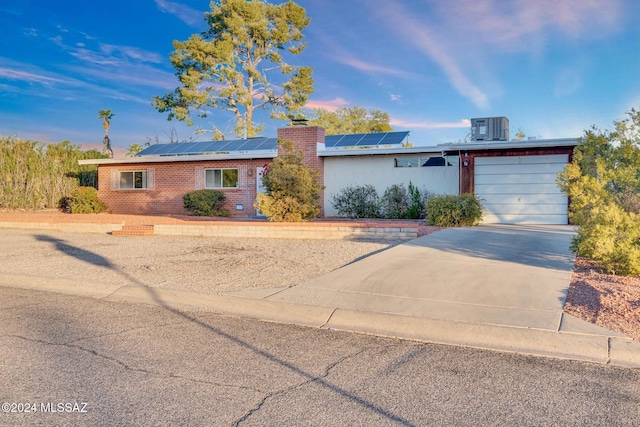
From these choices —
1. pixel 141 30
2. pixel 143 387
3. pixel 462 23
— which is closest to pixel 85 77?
pixel 141 30

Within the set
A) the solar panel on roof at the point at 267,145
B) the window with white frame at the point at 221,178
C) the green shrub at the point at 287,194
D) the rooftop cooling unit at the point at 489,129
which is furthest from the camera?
the solar panel on roof at the point at 267,145

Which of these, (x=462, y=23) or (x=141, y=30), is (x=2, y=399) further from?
(x=141, y=30)

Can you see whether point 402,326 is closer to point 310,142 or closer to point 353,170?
point 353,170

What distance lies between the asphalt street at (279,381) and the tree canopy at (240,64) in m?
32.1

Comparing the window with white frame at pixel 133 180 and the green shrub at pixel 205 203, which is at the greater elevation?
the window with white frame at pixel 133 180

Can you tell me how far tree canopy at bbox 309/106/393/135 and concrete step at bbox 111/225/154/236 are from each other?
33870 mm

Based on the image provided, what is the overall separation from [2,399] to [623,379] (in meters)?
4.87

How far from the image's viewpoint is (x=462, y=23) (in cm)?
1897

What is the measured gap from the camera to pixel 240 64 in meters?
37.0

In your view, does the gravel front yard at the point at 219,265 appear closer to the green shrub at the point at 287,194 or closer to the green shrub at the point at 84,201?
the green shrub at the point at 287,194

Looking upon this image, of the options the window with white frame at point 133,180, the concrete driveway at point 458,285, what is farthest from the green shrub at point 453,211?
the window with white frame at point 133,180

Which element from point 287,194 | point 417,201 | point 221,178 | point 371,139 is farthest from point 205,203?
point 417,201

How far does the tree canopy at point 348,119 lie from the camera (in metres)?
49.4

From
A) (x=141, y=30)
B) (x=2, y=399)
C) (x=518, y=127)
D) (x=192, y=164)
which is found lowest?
A: (x=2, y=399)
